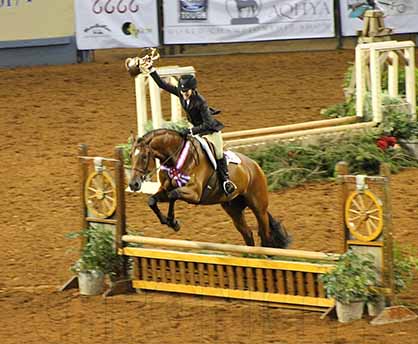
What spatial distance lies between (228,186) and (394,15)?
12.7 m

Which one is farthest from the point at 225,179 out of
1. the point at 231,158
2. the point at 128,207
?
the point at 128,207

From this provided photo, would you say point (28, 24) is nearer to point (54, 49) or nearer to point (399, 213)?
point (54, 49)

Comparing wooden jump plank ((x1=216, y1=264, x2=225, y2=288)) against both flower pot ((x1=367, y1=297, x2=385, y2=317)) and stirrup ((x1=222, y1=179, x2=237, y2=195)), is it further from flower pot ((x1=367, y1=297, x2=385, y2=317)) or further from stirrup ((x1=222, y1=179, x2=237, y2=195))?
flower pot ((x1=367, y1=297, x2=385, y2=317))

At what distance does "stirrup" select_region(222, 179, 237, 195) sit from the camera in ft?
36.0

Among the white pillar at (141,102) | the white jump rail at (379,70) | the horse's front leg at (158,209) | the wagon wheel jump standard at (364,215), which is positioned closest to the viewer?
the wagon wheel jump standard at (364,215)

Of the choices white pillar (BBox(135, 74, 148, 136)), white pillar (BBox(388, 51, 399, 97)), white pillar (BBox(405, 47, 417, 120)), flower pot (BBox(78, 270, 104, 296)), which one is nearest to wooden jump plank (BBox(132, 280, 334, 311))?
flower pot (BBox(78, 270, 104, 296))

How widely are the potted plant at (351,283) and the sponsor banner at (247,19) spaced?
13.2 m

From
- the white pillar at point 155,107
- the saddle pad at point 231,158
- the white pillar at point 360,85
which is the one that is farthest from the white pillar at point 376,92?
the saddle pad at point 231,158

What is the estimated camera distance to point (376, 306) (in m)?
9.95

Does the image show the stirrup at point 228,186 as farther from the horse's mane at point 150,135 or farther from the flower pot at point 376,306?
the flower pot at point 376,306

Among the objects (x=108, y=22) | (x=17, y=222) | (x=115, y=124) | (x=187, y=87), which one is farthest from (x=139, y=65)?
(x=108, y=22)

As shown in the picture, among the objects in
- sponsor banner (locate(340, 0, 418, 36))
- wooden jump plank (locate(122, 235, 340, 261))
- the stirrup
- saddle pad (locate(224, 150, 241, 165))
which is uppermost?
sponsor banner (locate(340, 0, 418, 36))

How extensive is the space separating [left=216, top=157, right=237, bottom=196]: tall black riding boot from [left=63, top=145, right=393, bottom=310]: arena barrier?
57cm

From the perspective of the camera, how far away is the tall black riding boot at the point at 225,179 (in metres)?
11.0
